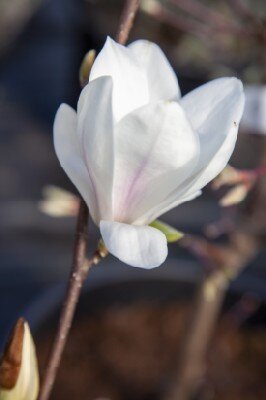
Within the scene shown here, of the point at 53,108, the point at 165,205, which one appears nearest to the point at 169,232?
the point at 165,205

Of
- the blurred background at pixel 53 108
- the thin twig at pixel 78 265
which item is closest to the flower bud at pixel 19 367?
the thin twig at pixel 78 265

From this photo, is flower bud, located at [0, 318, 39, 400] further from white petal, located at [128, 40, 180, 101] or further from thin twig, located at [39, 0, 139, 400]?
white petal, located at [128, 40, 180, 101]

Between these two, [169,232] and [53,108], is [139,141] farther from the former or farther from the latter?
[53,108]

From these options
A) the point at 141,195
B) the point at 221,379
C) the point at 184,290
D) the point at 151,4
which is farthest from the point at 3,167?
the point at 141,195

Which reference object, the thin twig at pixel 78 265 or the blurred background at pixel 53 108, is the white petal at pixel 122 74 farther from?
the blurred background at pixel 53 108

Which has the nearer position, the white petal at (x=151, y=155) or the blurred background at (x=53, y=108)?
the white petal at (x=151, y=155)

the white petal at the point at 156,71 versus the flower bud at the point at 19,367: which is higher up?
the white petal at the point at 156,71

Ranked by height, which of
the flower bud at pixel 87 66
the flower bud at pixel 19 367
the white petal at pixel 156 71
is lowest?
the flower bud at pixel 19 367
